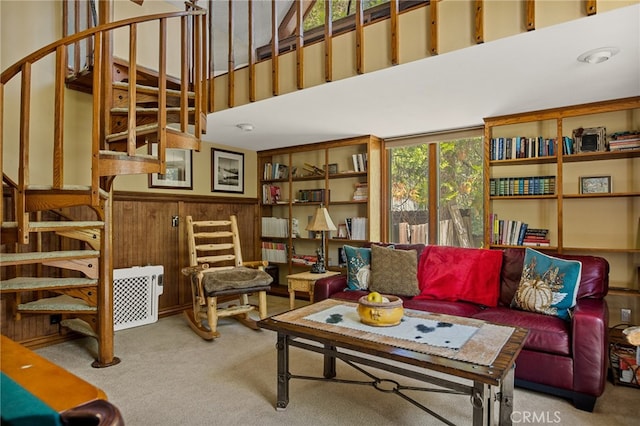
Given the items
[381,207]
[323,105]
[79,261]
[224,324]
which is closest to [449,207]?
[381,207]

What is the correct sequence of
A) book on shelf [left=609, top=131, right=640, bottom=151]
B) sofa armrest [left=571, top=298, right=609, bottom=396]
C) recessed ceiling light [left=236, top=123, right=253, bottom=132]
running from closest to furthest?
sofa armrest [left=571, top=298, right=609, bottom=396] → book on shelf [left=609, top=131, right=640, bottom=151] → recessed ceiling light [left=236, top=123, right=253, bottom=132]

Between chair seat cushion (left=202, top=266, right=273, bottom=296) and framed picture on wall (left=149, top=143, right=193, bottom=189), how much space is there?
4.24 feet

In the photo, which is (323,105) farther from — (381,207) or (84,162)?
(84,162)

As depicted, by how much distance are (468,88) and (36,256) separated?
328 centimetres

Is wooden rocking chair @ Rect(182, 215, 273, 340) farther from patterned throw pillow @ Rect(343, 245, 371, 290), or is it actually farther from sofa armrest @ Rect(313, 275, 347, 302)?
patterned throw pillow @ Rect(343, 245, 371, 290)

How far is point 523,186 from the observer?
134 inches

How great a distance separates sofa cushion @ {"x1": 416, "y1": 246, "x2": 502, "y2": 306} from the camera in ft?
9.32

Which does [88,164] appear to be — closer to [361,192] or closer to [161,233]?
[161,233]

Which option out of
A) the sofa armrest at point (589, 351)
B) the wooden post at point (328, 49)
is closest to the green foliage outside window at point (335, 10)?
the wooden post at point (328, 49)

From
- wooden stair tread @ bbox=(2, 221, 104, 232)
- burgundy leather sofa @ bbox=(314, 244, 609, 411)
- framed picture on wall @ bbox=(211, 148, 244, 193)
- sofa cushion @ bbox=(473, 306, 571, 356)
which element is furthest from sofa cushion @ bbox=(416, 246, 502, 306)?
framed picture on wall @ bbox=(211, 148, 244, 193)

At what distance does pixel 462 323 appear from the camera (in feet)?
6.41

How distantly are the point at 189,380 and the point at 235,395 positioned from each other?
413 mm

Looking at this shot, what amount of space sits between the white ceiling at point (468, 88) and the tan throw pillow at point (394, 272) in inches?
50.9

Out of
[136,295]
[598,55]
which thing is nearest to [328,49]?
[598,55]
